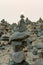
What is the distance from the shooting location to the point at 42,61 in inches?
433

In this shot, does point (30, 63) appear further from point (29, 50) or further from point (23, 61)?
point (29, 50)

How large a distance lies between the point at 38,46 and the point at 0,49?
238 inches

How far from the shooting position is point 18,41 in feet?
40.3

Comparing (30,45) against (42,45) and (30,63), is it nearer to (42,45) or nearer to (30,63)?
(42,45)

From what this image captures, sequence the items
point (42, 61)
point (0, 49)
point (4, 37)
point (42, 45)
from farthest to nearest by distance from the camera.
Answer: point (4, 37) → point (0, 49) → point (42, 45) → point (42, 61)

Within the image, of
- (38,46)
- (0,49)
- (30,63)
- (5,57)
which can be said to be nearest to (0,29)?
(0,49)

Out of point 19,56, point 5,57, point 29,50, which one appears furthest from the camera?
point 5,57

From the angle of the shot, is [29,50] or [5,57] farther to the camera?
[5,57]

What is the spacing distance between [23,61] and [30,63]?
1.88ft

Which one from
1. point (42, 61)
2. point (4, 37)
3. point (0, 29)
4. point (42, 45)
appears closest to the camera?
point (42, 61)

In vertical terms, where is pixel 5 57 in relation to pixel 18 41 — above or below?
below

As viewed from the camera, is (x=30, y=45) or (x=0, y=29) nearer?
(x=30, y=45)

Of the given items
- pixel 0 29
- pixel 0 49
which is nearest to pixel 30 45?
pixel 0 49

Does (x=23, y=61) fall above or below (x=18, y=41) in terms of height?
below
